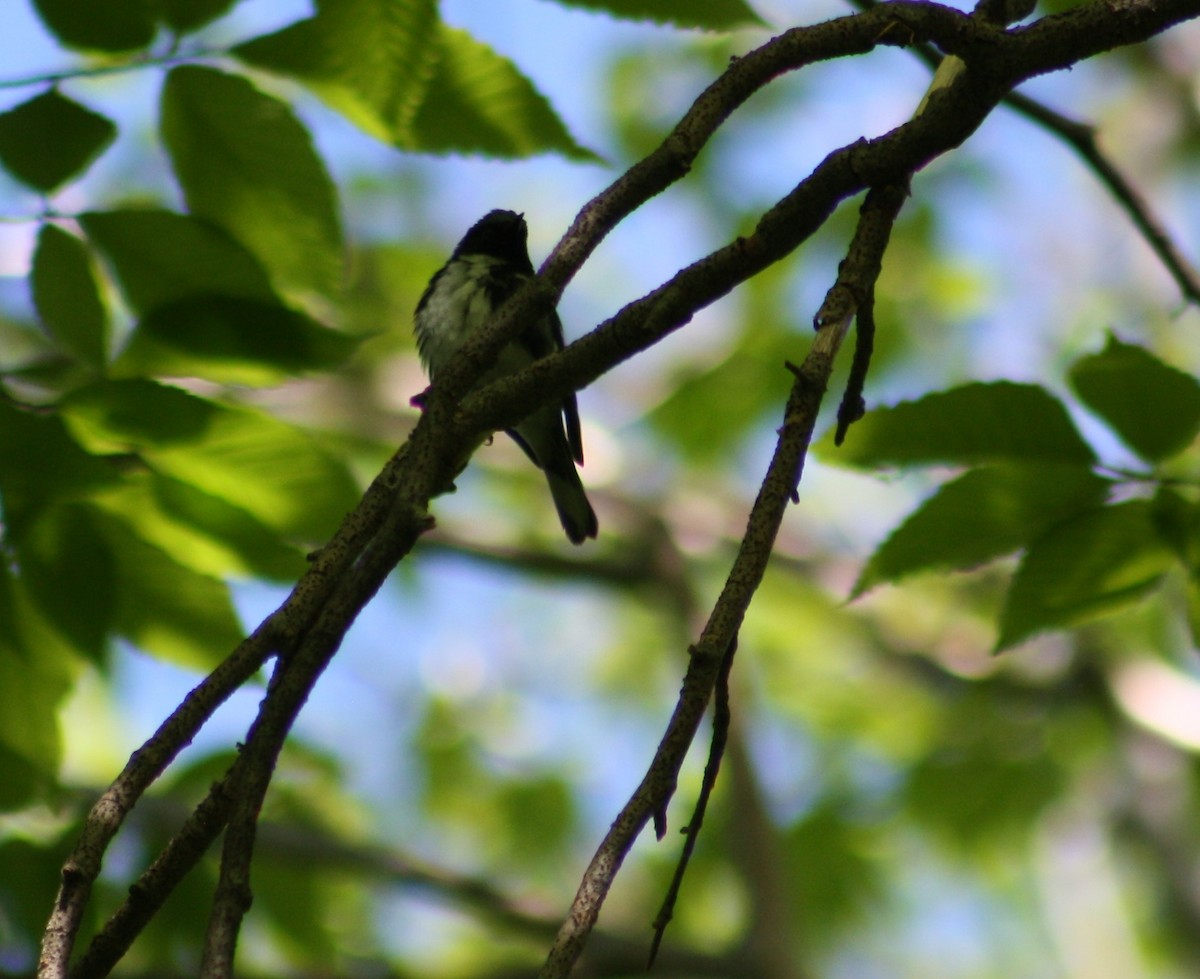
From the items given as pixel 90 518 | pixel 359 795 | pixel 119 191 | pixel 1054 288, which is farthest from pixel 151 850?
pixel 1054 288

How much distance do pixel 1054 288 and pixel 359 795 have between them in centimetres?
726

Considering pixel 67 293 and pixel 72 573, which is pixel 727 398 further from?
pixel 72 573

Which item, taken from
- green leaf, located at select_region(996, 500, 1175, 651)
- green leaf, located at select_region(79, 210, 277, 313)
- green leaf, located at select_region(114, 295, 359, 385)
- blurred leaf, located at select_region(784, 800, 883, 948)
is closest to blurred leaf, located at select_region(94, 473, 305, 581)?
green leaf, located at select_region(114, 295, 359, 385)

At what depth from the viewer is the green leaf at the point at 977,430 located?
1.89 metres

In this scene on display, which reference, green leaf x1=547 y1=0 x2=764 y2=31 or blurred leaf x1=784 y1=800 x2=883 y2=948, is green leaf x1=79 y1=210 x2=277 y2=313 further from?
blurred leaf x1=784 y1=800 x2=883 y2=948

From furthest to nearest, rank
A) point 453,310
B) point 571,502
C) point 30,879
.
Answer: point 571,502
point 453,310
point 30,879

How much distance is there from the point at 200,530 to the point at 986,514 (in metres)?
1.26

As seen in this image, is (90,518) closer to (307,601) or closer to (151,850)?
(307,601)

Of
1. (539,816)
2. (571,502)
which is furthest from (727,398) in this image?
(539,816)

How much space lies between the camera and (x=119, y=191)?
9.73m

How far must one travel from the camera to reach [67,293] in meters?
2.00

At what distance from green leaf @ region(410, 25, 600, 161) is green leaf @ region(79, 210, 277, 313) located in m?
0.35

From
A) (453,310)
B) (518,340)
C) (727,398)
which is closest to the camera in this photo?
(518,340)

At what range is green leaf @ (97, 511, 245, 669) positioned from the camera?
76.4 inches
